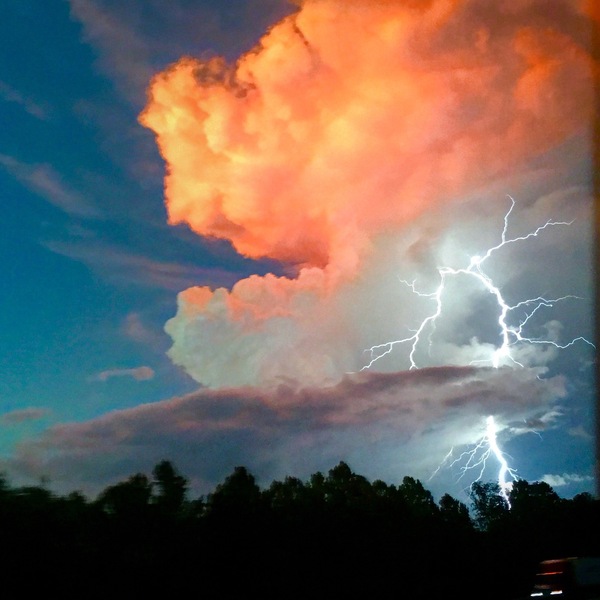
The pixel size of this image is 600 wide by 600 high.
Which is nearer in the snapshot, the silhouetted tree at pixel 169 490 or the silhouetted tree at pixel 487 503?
the silhouetted tree at pixel 169 490

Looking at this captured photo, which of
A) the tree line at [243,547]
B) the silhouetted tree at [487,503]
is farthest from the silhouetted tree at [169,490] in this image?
the silhouetted tree at [487,503]

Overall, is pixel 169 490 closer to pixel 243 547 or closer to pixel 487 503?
pixel 243 547

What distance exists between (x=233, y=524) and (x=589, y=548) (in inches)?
941

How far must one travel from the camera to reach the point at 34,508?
19500mm

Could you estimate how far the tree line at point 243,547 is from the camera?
63.5 feet

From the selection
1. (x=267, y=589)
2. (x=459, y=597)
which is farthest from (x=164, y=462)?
(x=459, y=597)

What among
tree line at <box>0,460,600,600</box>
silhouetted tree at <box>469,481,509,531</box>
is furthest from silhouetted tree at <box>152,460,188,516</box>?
silhouetted tree at <box>469,481,509,531</box>

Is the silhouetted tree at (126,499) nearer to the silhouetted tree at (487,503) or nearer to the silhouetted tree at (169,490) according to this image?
the silhouetted tree at (169,490)

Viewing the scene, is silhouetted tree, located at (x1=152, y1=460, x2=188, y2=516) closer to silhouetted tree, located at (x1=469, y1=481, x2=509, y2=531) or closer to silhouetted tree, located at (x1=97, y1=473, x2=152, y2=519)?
silhouetted tree, located at (x1=97, y1=473, x2=152, y2=519)

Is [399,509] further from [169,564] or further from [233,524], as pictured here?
[169,564]

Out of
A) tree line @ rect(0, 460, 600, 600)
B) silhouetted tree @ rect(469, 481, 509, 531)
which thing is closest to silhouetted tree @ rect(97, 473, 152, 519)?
tree line @ rect(0, 460, 600, 600)

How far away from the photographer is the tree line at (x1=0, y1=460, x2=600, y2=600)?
1934 centimetres

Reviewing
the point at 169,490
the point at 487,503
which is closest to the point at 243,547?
the point at 169,490

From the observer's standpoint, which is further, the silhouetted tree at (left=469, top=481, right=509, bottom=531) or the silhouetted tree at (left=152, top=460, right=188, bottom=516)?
the silhouetted tree at (left=469, top=481, right=509, bottom=531)
